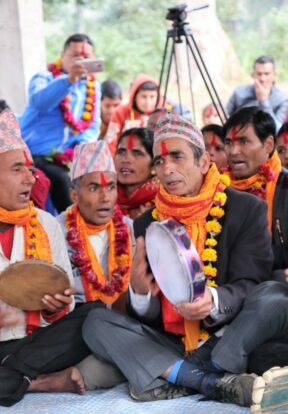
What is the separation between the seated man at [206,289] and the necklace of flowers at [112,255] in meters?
0.54

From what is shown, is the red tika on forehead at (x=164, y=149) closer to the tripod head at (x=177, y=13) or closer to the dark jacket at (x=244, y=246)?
the dark jacket at (x=244, y=246)

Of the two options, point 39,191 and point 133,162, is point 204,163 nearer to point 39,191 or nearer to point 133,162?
point 133,162

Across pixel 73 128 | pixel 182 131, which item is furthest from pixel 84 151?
pixel 73 128

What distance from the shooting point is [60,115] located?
689 cm

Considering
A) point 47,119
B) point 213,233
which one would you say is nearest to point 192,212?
point 213,233

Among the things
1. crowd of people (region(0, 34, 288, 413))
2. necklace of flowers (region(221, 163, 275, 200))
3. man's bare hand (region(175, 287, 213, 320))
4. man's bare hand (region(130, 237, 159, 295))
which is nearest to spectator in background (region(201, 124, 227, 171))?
crowd of people (region(0, 34, 288, 413))

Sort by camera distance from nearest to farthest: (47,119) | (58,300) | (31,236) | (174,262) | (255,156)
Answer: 1. (174,262)
2. (58,300)
3. (31,236)
4. (255,156)
5. (47,119)

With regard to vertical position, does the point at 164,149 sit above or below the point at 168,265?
above

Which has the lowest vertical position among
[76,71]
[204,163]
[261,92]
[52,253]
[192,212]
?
[52,253]

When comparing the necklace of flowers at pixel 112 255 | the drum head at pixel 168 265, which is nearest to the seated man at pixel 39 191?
the necklace of flowers at pixel 112 255

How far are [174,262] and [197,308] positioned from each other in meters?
0.22

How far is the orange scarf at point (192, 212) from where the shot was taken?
3672 millimetres

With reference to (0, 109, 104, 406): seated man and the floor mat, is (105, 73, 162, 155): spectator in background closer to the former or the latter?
(0, 109, 104, 406): seated man

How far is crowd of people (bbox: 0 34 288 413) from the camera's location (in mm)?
3480
